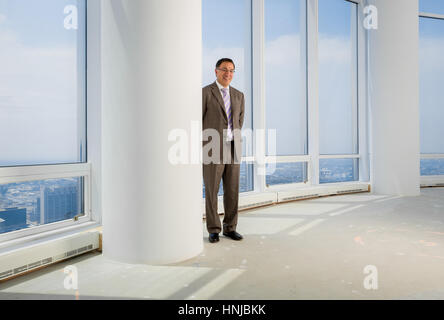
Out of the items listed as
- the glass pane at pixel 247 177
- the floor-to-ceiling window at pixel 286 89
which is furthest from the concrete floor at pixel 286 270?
the floor-to-ceiling window at pixel 286 89

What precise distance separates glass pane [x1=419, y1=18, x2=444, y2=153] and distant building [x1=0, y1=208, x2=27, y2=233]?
6.83m

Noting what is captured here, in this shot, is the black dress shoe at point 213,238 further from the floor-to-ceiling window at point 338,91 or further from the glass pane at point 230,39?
the floor-to-ceiling window at point 338,91

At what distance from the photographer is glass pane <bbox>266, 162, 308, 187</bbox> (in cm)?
507

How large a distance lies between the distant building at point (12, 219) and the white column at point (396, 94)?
513 cm

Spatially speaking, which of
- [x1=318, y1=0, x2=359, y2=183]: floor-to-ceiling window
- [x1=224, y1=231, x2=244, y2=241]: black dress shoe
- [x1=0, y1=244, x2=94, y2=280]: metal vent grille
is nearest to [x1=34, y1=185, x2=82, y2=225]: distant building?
[x1=0, y1=244, x2=94, y2=280]: metal vent grille

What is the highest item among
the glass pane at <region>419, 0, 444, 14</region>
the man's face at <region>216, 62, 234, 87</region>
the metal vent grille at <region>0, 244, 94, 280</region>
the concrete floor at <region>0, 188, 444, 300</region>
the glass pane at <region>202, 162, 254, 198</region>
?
the glass pane at <region>419, 0, 444, 14</region>

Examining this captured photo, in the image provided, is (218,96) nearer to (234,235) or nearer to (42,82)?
(234,235)

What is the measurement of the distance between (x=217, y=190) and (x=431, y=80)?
584 centimetres

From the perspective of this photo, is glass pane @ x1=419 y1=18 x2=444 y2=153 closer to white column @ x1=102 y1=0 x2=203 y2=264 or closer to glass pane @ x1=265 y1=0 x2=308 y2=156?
glass pane @ x1=265 y1=0 x2=308 y2=156

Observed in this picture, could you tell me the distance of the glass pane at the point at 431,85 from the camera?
6.68 metres

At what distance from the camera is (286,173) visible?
5.33 meters

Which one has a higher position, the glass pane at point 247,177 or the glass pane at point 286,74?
the glass pane at point 286,74

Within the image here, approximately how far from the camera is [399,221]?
3691 millimetres
